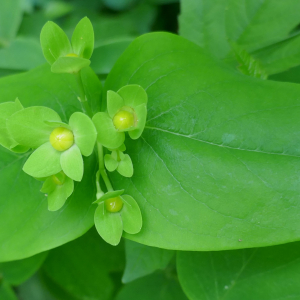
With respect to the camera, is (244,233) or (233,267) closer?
(244,233)

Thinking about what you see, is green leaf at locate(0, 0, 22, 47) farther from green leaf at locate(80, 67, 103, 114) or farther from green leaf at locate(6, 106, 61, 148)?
green leaf at locate(6, 106, 61, 148)

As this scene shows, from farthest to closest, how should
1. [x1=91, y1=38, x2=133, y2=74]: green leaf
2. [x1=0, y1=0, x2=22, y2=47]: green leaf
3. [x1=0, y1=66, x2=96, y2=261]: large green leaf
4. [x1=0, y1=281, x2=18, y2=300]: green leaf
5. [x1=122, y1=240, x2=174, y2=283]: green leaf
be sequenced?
[x1=0, y1=0, x2=22, y2=47]: green leaf
[x1=0, y1=281, x2=18, y2=300]: green leaf
[x1=91, y1=38, x2=133, y2=74]: green leaf
[x1=122, y1=240, x2=174, y2=283]: green leaf
[x1=0, y1=66, x2=96, y2=261]: large green leaf

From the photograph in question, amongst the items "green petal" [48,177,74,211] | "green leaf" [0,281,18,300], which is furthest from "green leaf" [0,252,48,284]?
"green petal" [48,177,74,211]

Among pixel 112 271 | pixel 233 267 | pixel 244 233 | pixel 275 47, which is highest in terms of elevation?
pixel 275 47

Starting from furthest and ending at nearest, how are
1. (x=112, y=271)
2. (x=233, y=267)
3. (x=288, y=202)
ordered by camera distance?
(x=112, y=271) → (x=233, y=267) → (x=288, y=202)

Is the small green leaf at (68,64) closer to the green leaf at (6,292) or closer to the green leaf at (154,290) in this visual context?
the green leaf at (154,290)

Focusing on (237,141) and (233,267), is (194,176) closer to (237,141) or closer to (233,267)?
(237,141)

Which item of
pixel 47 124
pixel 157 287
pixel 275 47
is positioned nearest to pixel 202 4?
pixel 275 47
